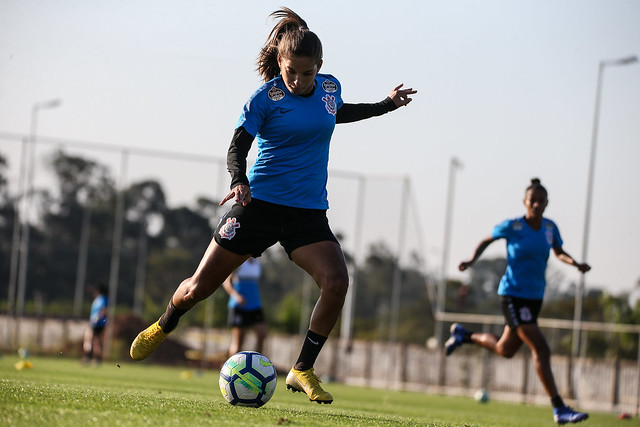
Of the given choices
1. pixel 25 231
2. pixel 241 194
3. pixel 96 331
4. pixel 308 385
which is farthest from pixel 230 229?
pixel 25 231

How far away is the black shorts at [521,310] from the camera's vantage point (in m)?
8.66

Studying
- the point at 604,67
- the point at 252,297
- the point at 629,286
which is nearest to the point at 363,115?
the point at 252,297

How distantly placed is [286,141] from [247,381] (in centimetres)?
150

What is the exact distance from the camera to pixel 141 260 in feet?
71.3

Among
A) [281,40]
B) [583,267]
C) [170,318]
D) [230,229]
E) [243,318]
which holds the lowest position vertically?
[243,318]

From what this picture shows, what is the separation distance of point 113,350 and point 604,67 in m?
12.6

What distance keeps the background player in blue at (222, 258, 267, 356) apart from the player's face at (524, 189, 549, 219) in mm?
4639

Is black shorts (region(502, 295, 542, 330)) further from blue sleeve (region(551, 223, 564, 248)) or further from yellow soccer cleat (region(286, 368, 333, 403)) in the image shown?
yellow soccer cleat (region(286, 368, 333, 403))

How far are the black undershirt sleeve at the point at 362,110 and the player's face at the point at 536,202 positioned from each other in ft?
9.04

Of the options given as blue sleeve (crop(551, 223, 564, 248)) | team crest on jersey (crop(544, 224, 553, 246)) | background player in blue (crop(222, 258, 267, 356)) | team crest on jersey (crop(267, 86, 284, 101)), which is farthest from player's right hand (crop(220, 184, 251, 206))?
background player in blue (crop(222, 258, 267, 356))

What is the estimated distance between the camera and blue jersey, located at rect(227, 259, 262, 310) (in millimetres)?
12430

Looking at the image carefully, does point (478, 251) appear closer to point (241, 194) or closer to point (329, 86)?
point (329, 86)

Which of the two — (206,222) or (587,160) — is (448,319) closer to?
(587,160)

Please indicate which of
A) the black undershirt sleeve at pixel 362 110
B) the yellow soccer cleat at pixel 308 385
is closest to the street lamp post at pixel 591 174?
the black undershirt sleeve at pixel 362 110
